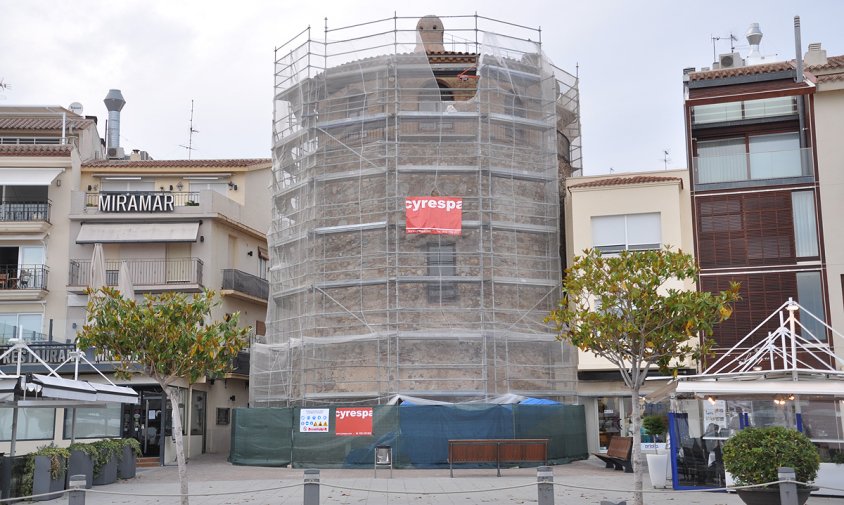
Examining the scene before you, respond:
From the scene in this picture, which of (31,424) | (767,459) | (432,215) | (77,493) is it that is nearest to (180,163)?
(31,424)

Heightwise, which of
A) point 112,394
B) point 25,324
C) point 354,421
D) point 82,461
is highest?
point 25,324

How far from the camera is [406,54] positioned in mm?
30688

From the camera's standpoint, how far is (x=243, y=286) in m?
38.2

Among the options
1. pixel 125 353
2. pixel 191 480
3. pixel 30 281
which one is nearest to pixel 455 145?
pixel 191 480

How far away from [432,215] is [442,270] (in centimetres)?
182

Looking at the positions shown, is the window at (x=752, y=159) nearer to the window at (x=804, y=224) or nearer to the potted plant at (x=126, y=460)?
the window at (x=804, y=224)

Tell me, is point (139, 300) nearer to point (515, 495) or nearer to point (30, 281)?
point (30, 281)

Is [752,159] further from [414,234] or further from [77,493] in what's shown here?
[77,493]

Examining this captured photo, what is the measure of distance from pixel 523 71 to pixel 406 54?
13.5ft

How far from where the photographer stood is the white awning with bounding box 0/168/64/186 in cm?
3634

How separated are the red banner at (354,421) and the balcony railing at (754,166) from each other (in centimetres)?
1362

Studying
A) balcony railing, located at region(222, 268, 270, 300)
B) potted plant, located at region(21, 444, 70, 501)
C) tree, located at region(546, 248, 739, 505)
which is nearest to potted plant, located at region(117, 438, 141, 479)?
potted plant, located at region(21, 444, 70, 501)

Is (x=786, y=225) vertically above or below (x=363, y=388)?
above

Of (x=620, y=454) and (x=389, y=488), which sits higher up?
(x=620, y=454)
